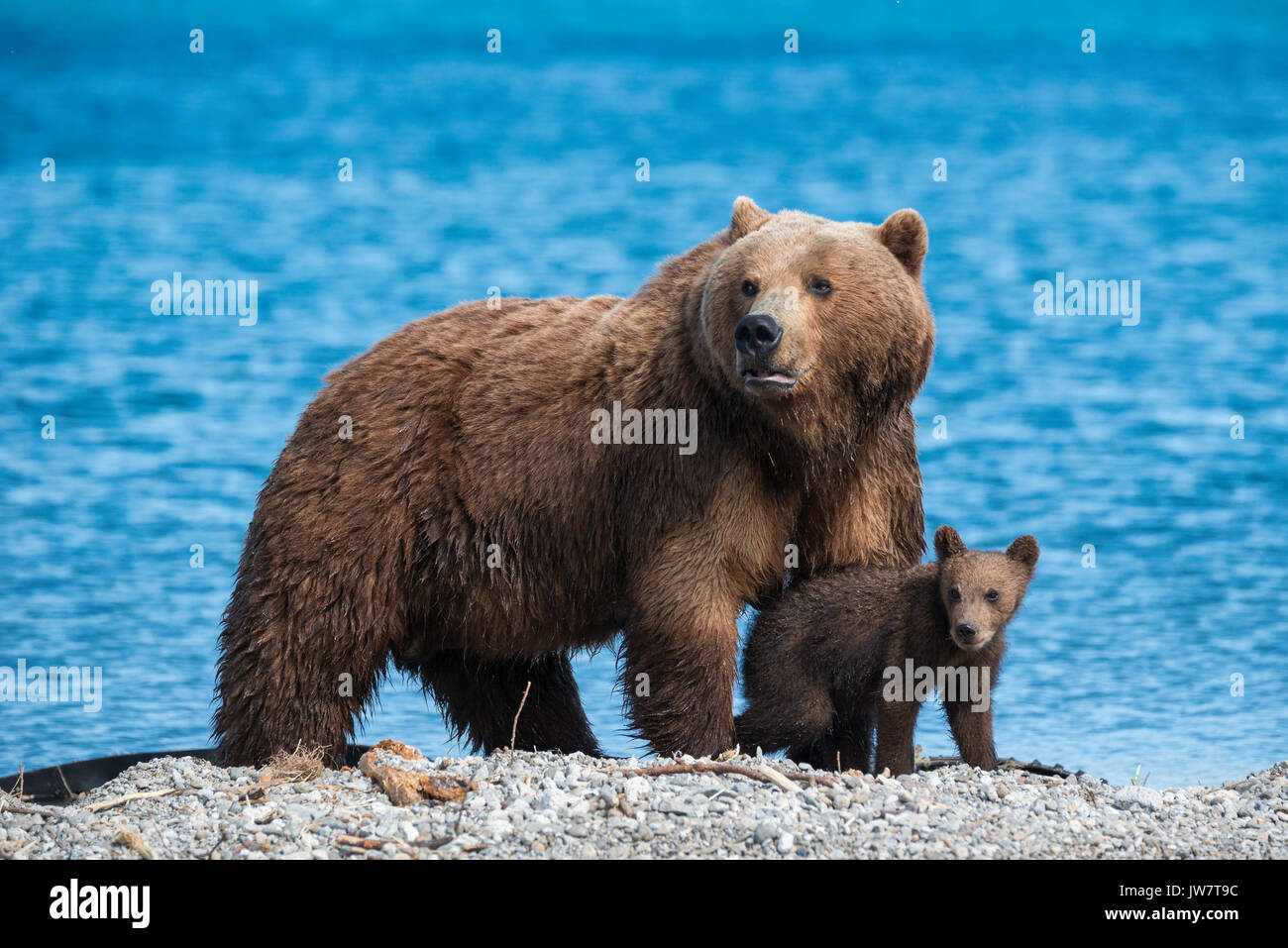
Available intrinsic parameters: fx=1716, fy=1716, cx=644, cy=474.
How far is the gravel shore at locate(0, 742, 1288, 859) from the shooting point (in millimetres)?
6512

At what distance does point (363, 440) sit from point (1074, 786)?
3.97 meters

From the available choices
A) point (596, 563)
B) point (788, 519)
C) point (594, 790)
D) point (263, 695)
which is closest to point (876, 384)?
point (788, 519)

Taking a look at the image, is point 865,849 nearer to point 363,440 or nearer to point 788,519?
point 788,519

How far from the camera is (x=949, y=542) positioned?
836 cm

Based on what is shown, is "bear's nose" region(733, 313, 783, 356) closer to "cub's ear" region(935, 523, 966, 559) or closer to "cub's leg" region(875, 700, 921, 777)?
"cub's ear" region(935, 523, 966, 559)

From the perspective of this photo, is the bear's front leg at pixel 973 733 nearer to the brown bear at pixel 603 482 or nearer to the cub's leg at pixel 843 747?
the cub's leg at pixel 843 747

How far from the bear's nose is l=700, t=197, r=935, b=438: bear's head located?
0.01 m

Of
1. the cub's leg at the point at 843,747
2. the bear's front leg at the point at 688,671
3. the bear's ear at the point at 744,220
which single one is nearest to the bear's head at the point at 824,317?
the bear's ear at the point at 744,220

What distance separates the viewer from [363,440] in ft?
29.6

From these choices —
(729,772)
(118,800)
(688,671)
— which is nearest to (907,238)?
(688,671)

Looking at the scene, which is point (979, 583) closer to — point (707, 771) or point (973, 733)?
point (973, 733)

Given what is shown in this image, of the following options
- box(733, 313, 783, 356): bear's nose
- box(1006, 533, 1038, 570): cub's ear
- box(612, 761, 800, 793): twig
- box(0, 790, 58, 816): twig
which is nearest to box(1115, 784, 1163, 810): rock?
box(1006, 533, 1038, 570): cub's ear

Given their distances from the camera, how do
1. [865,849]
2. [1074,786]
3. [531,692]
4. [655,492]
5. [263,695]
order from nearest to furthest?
[865,849] → [1074,786] → [655,492] → [263,695] → [531,692]

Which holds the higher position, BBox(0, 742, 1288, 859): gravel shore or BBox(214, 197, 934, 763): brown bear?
BBox(214, 197, 934, 763): brown bear
